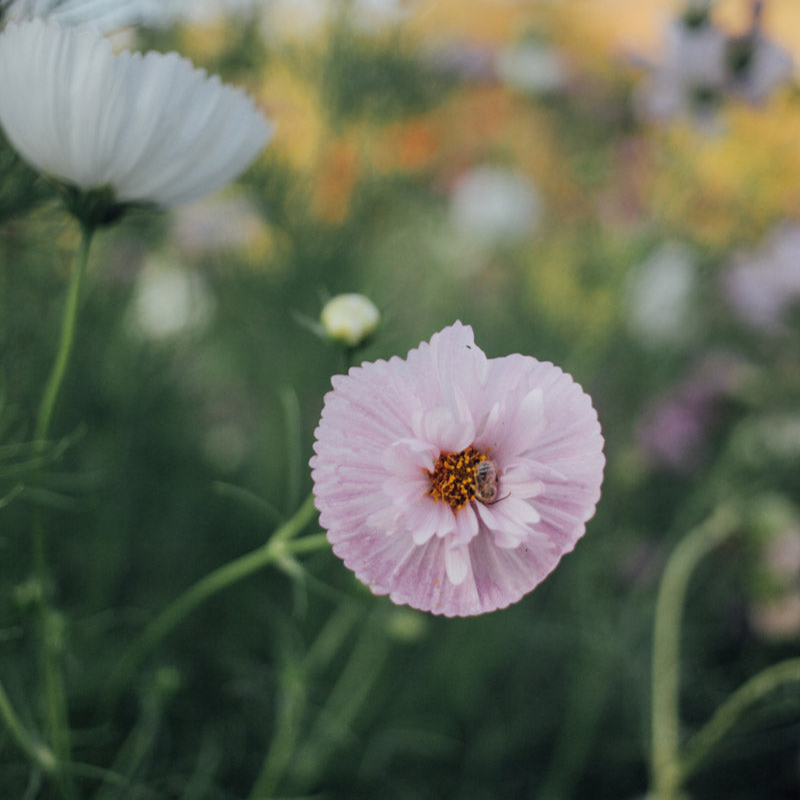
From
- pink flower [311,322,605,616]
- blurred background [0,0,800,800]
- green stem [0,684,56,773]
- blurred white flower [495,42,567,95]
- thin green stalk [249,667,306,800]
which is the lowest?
green stem [0,684,56,773]

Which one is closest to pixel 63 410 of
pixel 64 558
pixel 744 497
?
pixel 64 558

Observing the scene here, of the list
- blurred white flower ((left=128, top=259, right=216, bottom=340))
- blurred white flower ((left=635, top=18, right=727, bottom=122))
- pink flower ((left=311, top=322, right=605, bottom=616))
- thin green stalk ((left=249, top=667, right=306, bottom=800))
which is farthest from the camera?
blurred white flower ((left=128, top=259, right=216, bottom=340))

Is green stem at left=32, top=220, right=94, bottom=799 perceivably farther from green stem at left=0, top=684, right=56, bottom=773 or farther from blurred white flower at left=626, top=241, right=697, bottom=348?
blurred white flower at left=626, top=241, right=697, bottom=348

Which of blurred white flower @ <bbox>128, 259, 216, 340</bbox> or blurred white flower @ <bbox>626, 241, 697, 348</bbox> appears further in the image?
blurred white flower @ <bbox>626, 241, 697, 348</bbox>

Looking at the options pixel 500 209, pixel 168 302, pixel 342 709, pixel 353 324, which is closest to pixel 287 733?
pixel 342 709

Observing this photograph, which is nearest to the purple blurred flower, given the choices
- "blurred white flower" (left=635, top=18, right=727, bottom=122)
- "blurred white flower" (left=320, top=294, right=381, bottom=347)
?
"blurred white flower" (left=635, top=18, right=727, bottom=122)

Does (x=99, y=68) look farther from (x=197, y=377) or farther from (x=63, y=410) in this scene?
(x=197, y=377)
